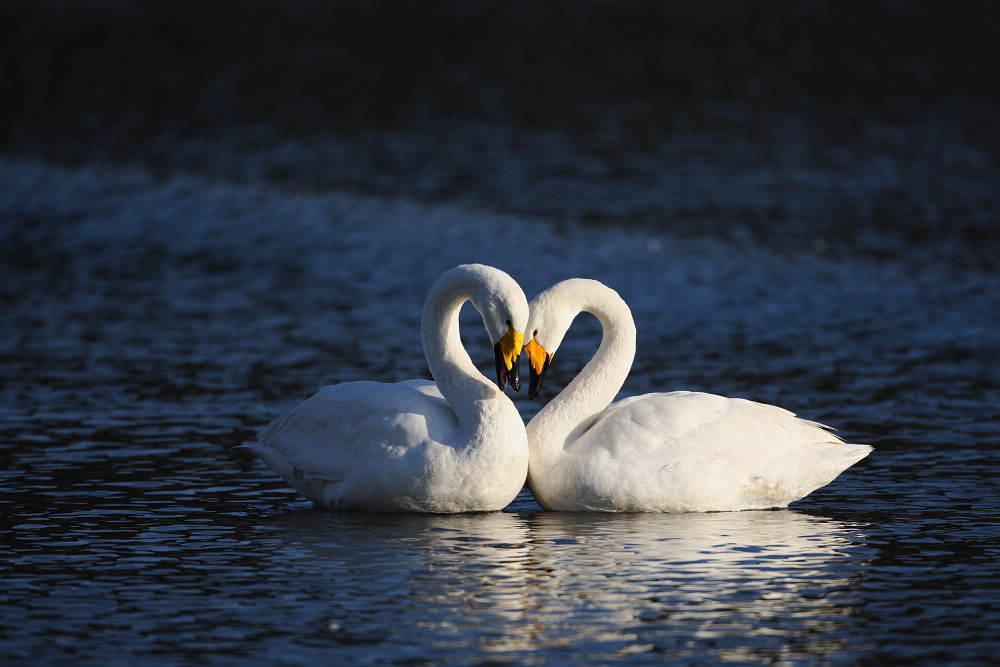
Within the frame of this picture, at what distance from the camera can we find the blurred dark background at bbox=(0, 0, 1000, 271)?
21.6 meters

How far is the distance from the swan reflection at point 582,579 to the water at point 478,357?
0.08 ft

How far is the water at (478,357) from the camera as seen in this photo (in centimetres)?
652

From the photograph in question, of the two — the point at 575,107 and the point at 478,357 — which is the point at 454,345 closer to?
the point at 478,357

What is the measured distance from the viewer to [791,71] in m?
31.8

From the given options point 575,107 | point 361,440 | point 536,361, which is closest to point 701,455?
point 536,361

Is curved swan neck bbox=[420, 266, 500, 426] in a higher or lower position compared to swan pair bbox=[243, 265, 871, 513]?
higher

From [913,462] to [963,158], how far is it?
14.8 metres

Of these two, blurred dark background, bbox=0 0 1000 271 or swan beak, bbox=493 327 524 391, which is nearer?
swan beak, bbox=493 327 524 391

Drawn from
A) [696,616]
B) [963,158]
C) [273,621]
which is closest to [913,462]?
[696,616]

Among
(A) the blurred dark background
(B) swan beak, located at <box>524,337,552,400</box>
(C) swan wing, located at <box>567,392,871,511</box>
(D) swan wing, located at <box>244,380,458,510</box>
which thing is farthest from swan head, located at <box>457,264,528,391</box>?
(A) the blurred dark background

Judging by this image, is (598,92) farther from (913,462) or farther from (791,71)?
(913,462)

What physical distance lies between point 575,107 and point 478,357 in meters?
15.9

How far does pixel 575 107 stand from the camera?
29.0 meters

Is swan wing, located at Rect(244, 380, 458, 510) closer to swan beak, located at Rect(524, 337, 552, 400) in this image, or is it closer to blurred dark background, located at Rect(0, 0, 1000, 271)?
Result: swan beak, located at Rect(524, 337, 552, 400)
